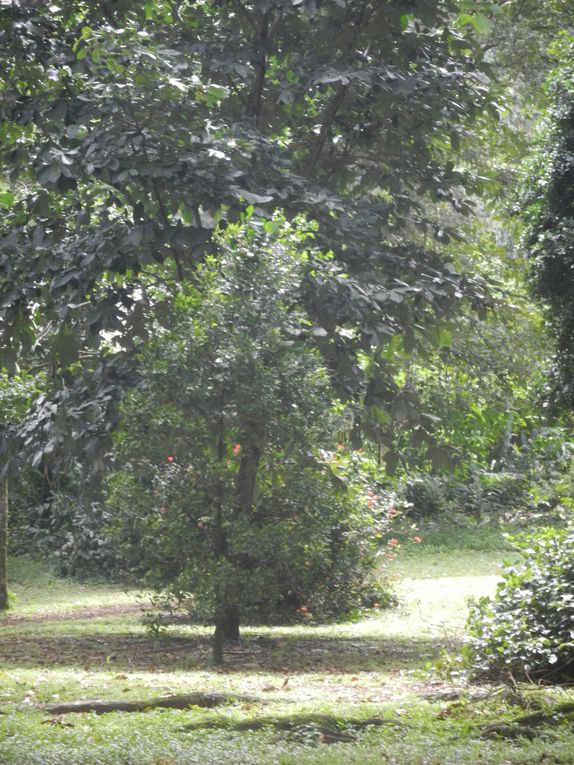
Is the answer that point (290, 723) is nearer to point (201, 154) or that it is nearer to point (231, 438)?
point (231, 438)

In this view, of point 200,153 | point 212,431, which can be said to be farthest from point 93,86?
point 212,431

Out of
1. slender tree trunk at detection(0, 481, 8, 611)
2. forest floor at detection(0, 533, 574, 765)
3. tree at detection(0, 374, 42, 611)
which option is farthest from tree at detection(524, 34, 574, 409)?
slender tree trunk at detection(0, 481, 8, 611)

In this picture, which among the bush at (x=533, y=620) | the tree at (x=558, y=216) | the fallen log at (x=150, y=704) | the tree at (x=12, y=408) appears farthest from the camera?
the tree at (x=12, y=408)

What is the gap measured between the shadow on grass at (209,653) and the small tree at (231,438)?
3.32ft

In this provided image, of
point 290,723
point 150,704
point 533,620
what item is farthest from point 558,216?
point 150,704

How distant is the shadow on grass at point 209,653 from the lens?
1000cm

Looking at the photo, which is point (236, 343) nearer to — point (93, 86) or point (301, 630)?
point (93, 86)

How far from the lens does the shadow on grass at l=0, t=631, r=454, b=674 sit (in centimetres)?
1000

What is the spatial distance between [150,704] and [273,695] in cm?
119

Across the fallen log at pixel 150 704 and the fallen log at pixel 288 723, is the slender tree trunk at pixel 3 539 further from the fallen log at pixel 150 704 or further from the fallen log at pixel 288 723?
the fallen log at pixel 288 723

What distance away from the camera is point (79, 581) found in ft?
64.2

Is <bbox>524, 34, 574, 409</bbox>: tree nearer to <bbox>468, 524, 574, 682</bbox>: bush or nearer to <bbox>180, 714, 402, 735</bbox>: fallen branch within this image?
<bbox>468, 524, 574, 682</bbox>: bush

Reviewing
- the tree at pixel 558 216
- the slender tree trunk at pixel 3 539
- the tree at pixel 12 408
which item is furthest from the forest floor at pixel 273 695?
the tree at pixel 558 216

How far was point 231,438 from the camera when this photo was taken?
877 centimetres
